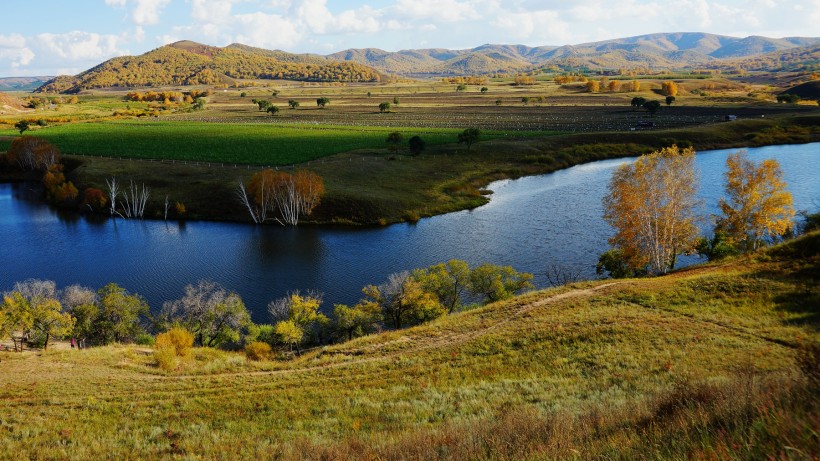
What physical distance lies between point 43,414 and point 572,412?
57.0 ft

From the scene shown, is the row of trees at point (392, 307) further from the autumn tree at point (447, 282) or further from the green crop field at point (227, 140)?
the green crop field at point (227, 140)

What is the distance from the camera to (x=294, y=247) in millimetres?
59031

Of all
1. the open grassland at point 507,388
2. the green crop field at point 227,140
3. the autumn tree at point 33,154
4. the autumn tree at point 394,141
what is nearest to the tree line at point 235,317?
the open grassland at point 507,388

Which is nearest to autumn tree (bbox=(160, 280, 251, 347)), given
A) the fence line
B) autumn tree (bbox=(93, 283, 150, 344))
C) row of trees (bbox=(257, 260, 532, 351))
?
row of trees (bbox=(257, 260, 532, 351))

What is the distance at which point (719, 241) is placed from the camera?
147ft

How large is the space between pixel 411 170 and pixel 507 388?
242ft

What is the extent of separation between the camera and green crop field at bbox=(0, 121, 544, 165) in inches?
3937

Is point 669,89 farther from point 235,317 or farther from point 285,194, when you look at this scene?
point 235,317

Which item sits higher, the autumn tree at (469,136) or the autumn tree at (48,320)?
the autumn tree at (469,136)

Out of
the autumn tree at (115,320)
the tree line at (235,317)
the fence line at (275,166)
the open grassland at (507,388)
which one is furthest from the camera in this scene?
the fence line at (275,166)

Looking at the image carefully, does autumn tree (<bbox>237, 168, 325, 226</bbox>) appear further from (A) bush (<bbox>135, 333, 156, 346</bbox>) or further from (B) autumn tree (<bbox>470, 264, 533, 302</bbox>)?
(B) autumn tree (<bbox>470, 264, 533, 302</bbox>)

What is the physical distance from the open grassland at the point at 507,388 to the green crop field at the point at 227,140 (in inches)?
2911

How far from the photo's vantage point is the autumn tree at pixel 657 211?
41.3 m

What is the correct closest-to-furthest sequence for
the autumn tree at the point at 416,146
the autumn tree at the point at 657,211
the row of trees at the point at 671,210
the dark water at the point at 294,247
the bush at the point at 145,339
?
the bush at the point at 145,339, the autumn tree at the point at 657,211, the row of trees at the point at 671,210, the dark water at the point at 294,247, the autumn tree at the point at 416,146
